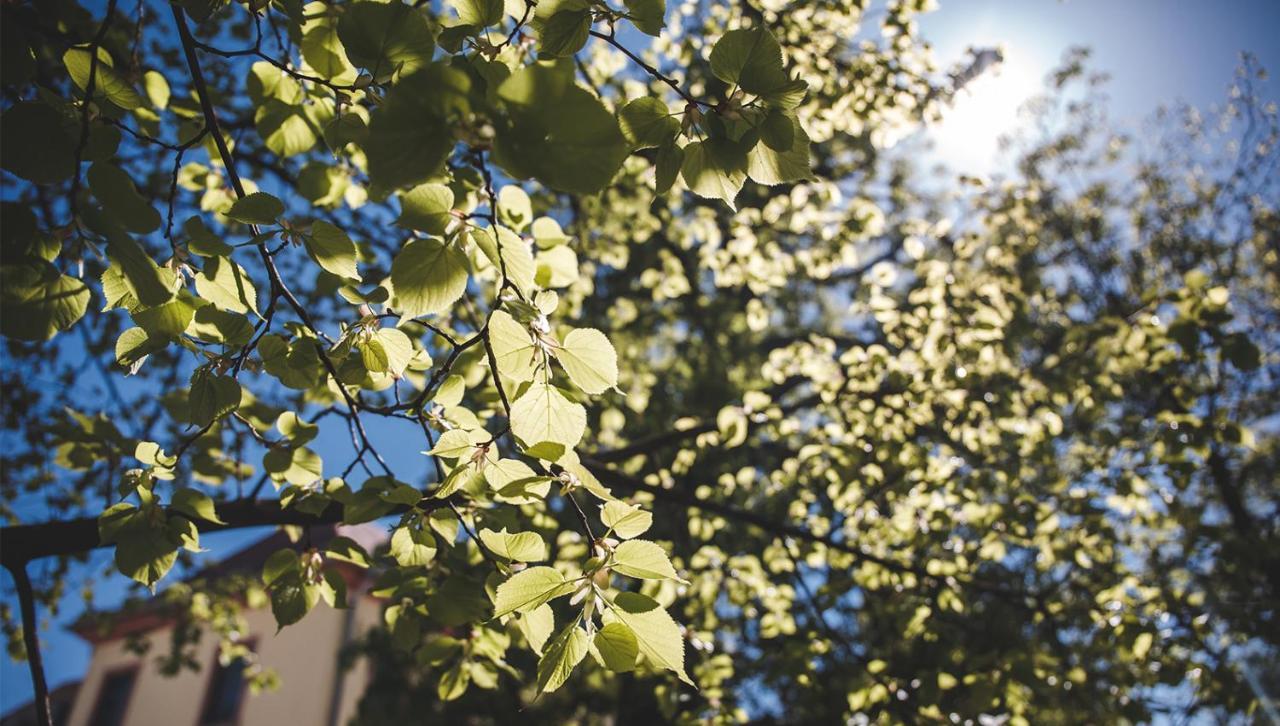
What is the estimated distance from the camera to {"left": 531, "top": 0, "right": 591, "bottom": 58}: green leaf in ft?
4.11

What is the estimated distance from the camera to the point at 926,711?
311 cm

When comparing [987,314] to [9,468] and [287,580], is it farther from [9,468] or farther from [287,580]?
[9,468]

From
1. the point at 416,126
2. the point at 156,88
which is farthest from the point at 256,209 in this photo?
the point at 156,88

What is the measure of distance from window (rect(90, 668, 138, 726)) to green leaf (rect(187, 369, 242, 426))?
19986mm

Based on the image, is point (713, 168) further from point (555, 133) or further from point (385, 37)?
point (385, 37)

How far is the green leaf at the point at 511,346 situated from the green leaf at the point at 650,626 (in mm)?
493

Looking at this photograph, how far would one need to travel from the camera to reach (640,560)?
1201 millimetres

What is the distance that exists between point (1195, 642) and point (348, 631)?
14120mm

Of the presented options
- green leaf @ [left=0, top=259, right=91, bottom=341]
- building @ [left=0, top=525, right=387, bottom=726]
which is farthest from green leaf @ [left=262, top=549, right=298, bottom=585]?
building @ [left=0, top=525, right=387, bottom=726]

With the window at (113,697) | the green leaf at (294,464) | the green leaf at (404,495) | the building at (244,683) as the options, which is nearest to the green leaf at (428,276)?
the green leaf at (404,495)

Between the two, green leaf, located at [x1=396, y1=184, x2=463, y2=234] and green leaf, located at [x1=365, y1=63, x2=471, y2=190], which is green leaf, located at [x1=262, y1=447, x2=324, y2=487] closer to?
green leaf, located at [x1=396, y1=184, x2=463, y2=234]

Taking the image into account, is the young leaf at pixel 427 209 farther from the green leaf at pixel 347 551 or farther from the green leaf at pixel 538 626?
the green leaf at pixel 347 551

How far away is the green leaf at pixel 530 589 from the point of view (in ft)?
3.84

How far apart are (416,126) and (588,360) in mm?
568
